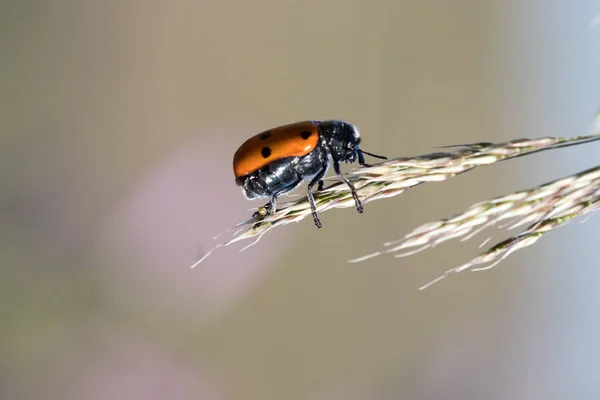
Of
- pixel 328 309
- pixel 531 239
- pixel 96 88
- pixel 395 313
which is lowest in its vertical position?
pixel 395 313

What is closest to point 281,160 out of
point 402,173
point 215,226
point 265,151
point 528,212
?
point 265,151

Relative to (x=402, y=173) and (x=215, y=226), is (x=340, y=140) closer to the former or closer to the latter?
(x=402, y=173)

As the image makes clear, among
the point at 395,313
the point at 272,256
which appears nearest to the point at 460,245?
the point at 395,313

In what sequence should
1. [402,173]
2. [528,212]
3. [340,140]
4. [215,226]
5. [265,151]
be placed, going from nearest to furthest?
1. [528,212]
2. [402,173]
3. [265,151]
4. [340,140]
5. [215,226]

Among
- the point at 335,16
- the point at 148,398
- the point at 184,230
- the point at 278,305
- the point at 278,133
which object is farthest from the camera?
the point at 335,16

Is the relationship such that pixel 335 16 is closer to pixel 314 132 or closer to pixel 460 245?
pixel 460 245

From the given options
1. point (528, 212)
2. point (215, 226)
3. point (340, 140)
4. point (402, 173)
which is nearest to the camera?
point (528, 212)
